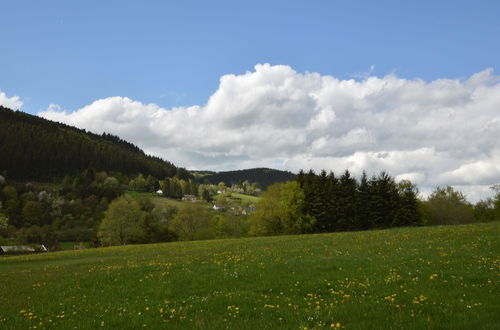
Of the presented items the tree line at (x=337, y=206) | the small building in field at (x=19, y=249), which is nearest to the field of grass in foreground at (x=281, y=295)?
the tree line at (x=337, y=206)

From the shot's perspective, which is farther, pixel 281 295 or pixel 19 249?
pixel 19 249

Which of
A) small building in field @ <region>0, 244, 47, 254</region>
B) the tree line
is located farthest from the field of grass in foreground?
small building in field @ <region>0, 244, 47, 254</region>

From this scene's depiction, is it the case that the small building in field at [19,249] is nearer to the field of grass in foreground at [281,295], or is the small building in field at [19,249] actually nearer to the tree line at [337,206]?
the tree line at [337,206]

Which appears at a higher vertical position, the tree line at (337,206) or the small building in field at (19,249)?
the tree line at (337,206)

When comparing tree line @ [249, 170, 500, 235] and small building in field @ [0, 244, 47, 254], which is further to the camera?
small building in field @ [0, 244, 47, 254]

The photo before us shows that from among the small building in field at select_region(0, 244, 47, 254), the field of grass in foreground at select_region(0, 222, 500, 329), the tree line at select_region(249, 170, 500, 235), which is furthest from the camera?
the small building in field at select_region(0, 244, 47, 254)

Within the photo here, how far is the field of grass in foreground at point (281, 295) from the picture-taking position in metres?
9.27

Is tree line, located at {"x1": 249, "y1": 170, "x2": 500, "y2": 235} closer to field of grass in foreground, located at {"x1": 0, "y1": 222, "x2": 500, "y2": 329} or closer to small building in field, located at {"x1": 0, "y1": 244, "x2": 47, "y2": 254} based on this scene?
field of grass in foreground, located at {"x1": 0, "y1": 222, "x2": 500, "y2": 329}

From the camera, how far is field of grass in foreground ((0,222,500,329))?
9.27 m

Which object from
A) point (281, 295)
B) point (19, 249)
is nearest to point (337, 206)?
point (281, 295)

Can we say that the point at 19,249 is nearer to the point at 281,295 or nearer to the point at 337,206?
the point at 337,206

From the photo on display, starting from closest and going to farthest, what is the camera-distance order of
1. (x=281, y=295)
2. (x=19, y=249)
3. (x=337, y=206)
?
(x=281, y=295)
(x=337, y=206)
(x=19, y=249)

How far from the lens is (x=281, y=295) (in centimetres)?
1238

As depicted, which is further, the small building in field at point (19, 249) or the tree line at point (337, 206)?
the small building in field at point (19, 249)
